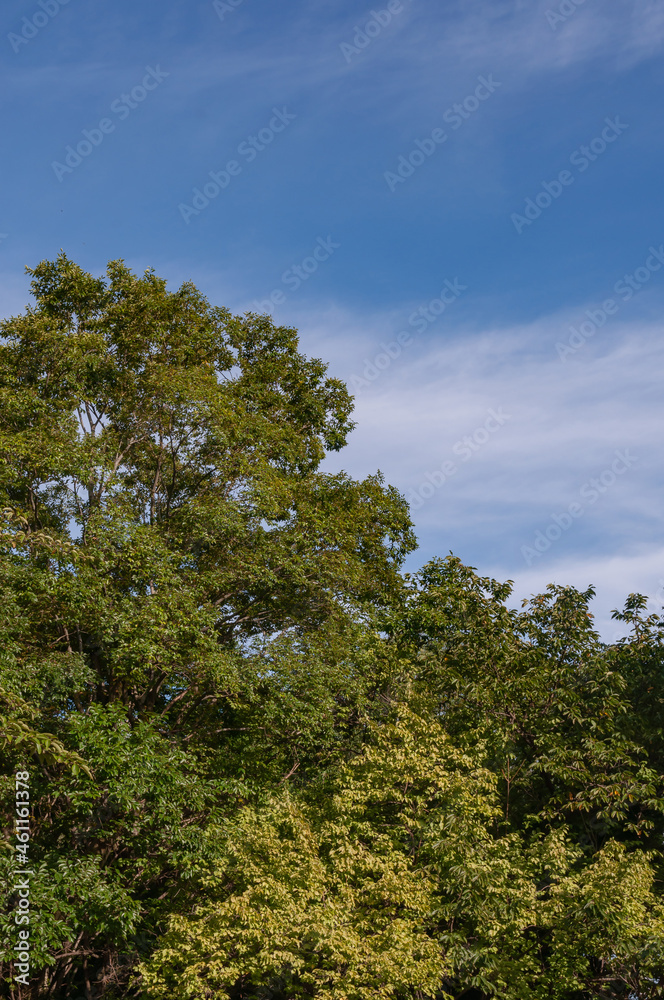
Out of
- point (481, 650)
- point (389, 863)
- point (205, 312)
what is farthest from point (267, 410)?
point (389, 863)

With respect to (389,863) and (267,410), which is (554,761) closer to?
(389,863)

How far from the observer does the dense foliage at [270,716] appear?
45.1ft

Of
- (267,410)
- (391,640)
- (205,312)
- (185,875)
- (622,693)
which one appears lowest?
(185,875)

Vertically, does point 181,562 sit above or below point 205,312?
below

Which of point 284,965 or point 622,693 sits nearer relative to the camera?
point 284,965

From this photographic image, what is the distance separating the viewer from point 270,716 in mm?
17219

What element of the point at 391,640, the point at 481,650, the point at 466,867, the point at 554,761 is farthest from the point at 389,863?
the point at 391,640

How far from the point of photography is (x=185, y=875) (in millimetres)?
15055

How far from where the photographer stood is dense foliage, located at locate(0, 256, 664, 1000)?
45.1ft

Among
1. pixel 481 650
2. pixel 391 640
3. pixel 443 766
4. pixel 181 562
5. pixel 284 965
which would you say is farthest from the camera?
pixel 391 640

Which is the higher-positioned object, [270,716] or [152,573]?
[152,573]

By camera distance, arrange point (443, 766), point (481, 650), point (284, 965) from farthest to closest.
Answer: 1. point (481, 650)
2. point (443, 766)
3. point (284, 965)

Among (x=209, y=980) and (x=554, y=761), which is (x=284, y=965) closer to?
(x=209, y=980)

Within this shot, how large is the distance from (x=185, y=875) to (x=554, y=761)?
8088 mm
